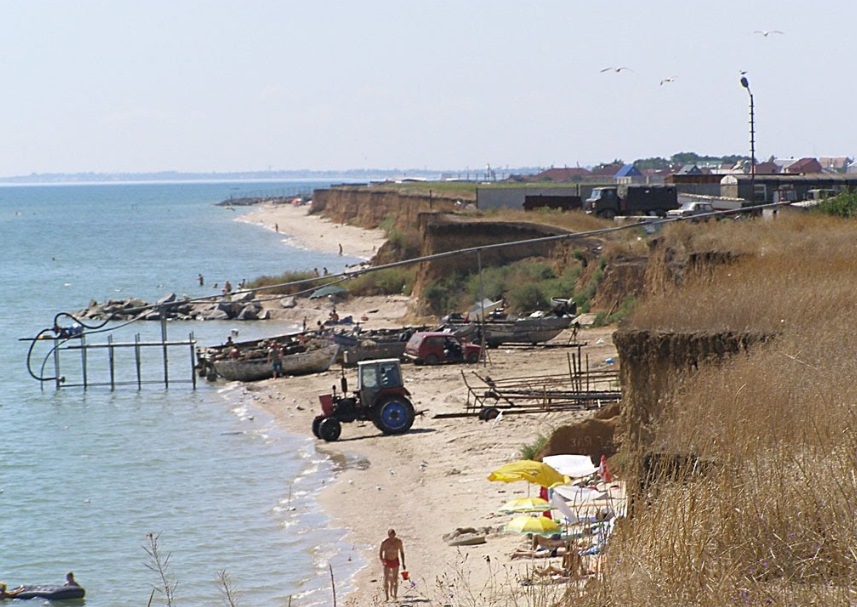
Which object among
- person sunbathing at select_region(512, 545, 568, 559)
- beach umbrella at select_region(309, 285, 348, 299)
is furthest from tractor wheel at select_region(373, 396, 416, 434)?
beach umbrella at select_region(309, 285, 348, 299)

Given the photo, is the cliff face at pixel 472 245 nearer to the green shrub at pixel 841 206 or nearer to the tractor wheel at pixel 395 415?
the green shrub at pixel 841 206

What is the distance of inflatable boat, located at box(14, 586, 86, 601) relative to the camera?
18.6 meters

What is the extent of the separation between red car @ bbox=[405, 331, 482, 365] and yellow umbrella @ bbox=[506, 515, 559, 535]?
22.4m

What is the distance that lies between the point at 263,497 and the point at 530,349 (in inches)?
713

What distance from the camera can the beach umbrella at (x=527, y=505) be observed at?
1847 centimetres

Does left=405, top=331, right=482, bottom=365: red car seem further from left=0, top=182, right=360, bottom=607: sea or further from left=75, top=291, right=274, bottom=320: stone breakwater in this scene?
left=75, top=291, right=274, bottom=320: stone breakwater

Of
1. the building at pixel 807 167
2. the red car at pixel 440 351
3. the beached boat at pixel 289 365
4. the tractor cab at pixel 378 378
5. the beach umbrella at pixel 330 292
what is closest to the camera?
the tractor cab at pixel 378 378

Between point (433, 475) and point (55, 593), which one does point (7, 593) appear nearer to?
point (55, 593)

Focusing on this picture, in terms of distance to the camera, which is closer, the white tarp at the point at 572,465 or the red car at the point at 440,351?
the white tarp at the point at 572,465

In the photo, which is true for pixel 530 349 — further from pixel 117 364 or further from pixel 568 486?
pixel 568 486

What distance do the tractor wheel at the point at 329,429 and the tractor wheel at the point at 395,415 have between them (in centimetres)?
111

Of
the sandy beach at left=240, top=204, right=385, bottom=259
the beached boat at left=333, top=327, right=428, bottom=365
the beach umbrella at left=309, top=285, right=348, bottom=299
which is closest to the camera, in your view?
the beached boat at left=333, top=327, right=428, bottom=365

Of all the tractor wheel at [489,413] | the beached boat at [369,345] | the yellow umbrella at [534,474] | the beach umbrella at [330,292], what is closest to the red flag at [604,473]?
the yellow umbrella at [534,474]

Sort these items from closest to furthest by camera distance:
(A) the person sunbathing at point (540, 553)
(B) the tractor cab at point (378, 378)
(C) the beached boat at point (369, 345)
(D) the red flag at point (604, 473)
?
(A) the person sunbathing at point (540, 553), (D) the red flag at point (604, 473), (B) the tractor cab at point (378, 378), (C) the beached boat at point (369, 345)
